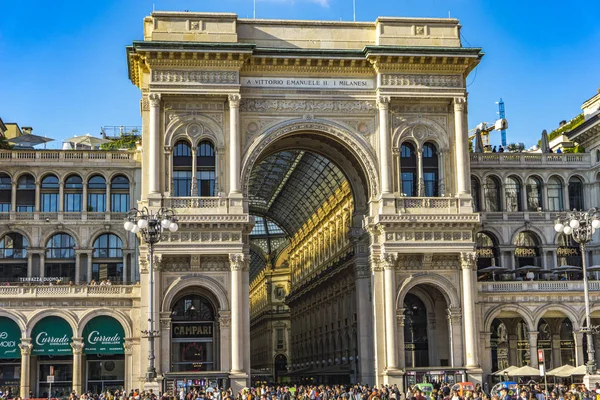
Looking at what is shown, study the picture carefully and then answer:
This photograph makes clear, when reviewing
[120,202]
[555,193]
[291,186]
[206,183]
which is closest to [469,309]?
[206,183]

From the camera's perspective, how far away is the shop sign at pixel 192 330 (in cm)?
6588

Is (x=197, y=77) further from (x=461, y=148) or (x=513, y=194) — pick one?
(x=513, y=194)

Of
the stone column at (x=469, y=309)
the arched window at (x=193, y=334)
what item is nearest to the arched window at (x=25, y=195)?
the arched window at (x=193, y=334)

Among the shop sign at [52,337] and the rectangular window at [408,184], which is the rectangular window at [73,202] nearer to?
the shop sign at [52,337]

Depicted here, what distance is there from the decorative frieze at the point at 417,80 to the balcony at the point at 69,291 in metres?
22.2

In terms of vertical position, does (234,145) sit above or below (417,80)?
below

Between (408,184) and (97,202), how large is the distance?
77.8ft

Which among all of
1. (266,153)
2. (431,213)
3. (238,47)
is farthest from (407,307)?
(238,47)

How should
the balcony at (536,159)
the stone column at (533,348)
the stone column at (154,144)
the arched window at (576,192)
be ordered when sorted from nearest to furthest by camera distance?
the stone column at (154,144)
the stone column at (533,348)
the balcony at (536,159)
the arched window at (576,192)

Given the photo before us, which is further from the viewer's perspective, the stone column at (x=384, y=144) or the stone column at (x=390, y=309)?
the stone column at (x=384, y=144)

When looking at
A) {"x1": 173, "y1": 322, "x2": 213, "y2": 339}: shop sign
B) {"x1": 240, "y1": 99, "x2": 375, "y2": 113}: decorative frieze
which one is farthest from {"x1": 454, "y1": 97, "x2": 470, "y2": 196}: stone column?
{"x1": 173, "y1": 322, "x2": 213, "y2": 339}: shop sign

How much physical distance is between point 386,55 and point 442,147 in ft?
24.3

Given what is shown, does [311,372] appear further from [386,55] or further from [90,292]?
[386,55]

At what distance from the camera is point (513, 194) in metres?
78.6
